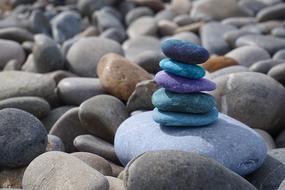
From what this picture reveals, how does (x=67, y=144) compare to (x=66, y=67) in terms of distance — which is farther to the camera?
(x=66, y=67)

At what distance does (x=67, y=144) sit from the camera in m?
3.79

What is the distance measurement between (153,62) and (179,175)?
8.68 feet

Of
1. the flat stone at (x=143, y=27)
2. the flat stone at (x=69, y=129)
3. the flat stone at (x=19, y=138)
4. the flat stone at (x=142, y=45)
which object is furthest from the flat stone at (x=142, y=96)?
the flat stone at (x=143, y=27)

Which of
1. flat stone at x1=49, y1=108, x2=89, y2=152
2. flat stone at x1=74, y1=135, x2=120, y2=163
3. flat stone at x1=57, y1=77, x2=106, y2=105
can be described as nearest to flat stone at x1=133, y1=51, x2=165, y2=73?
flat stone at x1=57, y1=77, x2=106, y2=105

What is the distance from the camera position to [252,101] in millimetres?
3979

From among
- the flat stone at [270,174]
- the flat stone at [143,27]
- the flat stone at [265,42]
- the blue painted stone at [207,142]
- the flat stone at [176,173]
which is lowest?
the flat stone at [143,27]

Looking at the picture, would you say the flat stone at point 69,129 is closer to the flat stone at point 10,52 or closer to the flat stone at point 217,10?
the flat stone at point 10,52

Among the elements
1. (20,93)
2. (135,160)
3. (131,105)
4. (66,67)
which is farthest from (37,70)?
(135,160)

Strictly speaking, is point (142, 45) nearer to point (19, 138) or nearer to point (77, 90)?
point (77, 90)

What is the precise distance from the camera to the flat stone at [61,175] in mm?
2514

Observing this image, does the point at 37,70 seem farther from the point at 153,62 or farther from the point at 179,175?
the point at 179,175

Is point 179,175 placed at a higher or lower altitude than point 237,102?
higher

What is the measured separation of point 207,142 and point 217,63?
2474mm

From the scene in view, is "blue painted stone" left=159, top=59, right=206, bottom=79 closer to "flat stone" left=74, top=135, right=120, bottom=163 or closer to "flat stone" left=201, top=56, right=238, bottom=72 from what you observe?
"flat stone" left=74, top=135, right=120, bottom=163
